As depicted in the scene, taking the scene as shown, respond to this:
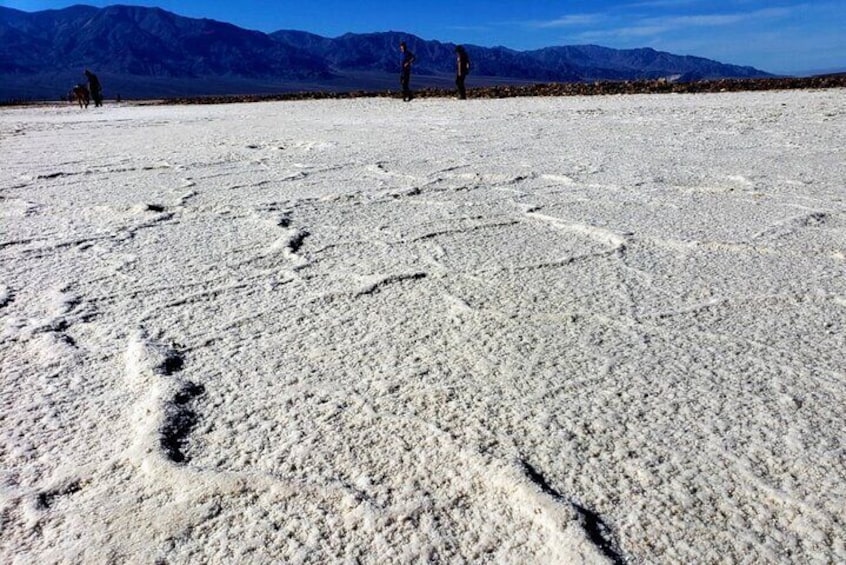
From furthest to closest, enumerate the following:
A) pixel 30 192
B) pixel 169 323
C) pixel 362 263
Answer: pixel 30 192
pixel 362 263
pixel 169 323

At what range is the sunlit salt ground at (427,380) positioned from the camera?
0.94m

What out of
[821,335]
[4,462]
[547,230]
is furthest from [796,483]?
[547,230]

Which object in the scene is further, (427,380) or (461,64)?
(461,64)

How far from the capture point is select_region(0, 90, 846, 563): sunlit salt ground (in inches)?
37.0

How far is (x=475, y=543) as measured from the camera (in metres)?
0.91

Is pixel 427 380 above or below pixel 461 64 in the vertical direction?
below

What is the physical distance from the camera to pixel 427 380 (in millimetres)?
1354

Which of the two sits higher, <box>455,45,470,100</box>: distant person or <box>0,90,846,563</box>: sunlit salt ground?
<box>455,45,470,100</box>: distant person

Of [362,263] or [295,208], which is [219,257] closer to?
[362,263]

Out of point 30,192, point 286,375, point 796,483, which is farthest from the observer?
point 30,192

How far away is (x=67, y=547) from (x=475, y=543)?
56 centimetres

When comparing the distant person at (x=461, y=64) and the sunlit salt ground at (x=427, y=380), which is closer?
the sunlit salt ground at (x=427, y=380)

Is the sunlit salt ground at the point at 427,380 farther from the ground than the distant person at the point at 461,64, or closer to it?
closer to it

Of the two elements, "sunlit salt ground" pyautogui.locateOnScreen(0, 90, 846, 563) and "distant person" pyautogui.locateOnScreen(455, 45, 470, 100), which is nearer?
"sunlit salt ground" pyautogui.locateOnScreen(0, 90, 846, 563)
